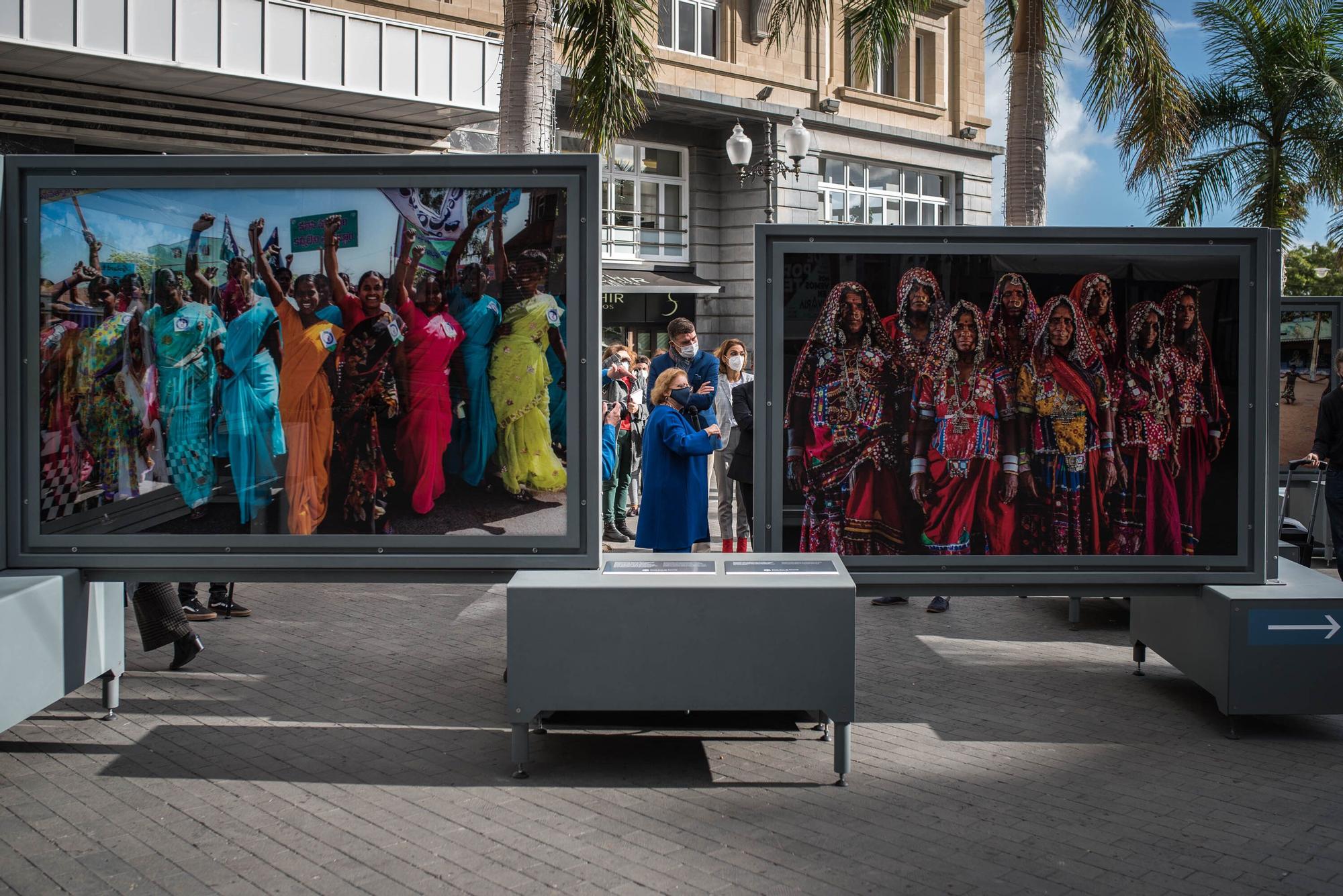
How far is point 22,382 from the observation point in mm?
6633

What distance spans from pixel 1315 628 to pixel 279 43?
50.1 feet

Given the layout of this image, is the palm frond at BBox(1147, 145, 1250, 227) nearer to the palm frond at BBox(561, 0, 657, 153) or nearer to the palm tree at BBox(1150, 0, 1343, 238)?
the palm tree at BBox(1150, 0, 1343, 238)

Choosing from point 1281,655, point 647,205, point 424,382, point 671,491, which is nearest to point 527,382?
point 424,382

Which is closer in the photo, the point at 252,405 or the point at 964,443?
the point at 252,405

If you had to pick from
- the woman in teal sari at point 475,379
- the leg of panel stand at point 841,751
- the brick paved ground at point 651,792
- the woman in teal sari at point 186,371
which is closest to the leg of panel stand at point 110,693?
the brick paved ground at point 651,792

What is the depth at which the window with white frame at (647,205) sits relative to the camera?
29641 millimetres

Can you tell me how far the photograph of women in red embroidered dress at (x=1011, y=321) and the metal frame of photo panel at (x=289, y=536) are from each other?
7.17 ft

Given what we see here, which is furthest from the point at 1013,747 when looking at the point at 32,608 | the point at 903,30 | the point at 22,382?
the point at 903,30

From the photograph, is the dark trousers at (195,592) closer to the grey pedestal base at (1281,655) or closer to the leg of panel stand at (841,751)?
the leg of panel stand at (841,751)

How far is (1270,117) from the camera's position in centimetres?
2242

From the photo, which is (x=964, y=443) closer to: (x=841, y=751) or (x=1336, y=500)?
(x=841, y=751)

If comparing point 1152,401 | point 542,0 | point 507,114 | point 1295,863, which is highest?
point 542,0

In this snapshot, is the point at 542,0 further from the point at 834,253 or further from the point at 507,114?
the point at 834,253

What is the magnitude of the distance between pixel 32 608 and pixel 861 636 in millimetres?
5344
